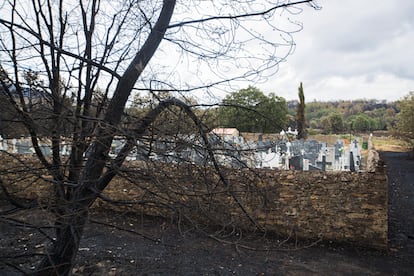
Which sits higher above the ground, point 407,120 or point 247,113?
point 407,120

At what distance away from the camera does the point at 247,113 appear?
286 centimetres

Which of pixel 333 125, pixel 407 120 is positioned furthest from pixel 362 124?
pixel 407 120

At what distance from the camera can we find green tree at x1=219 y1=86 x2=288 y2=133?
262 cm

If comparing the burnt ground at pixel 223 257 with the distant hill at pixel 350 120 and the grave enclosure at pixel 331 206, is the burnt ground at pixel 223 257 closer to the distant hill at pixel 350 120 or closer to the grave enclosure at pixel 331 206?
the grave enclosure at pixel 331 206

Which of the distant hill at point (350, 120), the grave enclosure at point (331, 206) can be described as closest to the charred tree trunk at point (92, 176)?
the grave enclosure at point (331, 206)

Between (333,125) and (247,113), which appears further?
(333,125)

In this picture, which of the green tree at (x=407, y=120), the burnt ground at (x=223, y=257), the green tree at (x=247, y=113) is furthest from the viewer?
the green tree at (x=407, y=120)

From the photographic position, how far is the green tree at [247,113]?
2.62 metres

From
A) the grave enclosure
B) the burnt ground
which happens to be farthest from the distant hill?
the burnt ground

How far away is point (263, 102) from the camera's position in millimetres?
2803

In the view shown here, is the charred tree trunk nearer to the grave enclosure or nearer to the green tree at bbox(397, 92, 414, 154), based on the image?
the grave enclosure

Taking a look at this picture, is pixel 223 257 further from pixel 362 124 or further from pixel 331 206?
pixel 362 124

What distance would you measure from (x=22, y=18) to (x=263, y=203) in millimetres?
2844

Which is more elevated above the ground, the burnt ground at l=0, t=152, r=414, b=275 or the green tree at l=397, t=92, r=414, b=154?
the green tree at l=397, t=92, r=414, b=154
